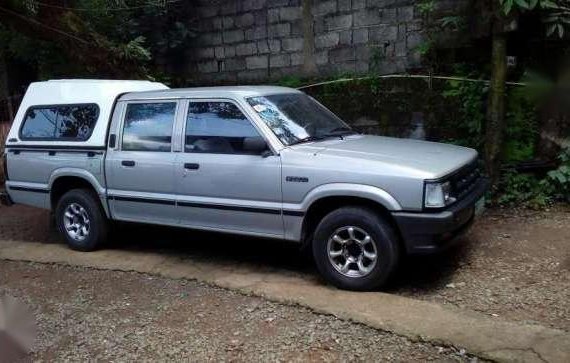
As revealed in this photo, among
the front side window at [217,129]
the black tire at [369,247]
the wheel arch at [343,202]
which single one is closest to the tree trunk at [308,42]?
the front side window at [217,129]

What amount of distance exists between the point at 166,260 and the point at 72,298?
109 cm

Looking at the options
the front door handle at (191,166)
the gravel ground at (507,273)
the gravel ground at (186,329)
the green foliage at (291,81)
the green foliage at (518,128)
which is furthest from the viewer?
the green foliage at (291,81)

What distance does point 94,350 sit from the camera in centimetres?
405

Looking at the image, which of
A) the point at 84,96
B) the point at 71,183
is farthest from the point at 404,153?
the point at 71,183

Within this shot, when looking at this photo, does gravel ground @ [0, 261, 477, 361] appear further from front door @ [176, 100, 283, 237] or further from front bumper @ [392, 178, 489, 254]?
front bumper @ [392, 178, 489, 254]

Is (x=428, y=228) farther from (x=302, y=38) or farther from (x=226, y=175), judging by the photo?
(x=302, y=38)

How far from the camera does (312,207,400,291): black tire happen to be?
4.45m

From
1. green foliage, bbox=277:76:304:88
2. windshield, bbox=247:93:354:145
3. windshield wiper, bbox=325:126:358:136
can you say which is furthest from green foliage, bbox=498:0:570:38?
green foliage, bbox=277:76:304:88

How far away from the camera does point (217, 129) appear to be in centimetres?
536

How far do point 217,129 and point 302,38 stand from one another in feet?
13.4

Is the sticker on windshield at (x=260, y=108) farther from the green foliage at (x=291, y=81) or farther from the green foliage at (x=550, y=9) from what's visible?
the green foliage at (x=291, y=81)

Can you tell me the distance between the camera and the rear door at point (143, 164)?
5.61 metres

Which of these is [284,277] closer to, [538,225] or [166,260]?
[166,260]

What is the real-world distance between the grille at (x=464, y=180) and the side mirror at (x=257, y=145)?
1.57 meters
